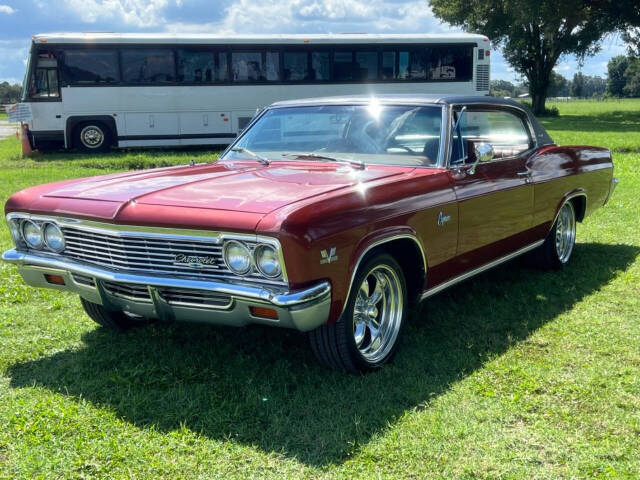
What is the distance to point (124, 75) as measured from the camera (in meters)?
18.3

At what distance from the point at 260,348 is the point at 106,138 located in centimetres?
1564

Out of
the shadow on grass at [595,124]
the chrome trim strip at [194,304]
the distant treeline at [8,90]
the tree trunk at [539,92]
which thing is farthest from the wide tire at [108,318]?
the distant treeline at [8,90]

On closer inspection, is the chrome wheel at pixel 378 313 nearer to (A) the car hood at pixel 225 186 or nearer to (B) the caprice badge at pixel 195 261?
(A) the car hood at pixel 225 186

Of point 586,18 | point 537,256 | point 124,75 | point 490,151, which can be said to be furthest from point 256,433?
point 586,18

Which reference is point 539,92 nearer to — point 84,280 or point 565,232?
point 565,232

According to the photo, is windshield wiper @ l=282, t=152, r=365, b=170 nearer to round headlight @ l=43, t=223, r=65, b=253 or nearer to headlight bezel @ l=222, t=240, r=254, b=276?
headlight bezel @ l=222, t=240, r=254, b=276

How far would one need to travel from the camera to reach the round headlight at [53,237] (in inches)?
160

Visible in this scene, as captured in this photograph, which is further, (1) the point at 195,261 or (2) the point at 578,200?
(2) the point at 578,200

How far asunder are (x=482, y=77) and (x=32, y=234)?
19245 millimetres

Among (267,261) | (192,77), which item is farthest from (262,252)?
(192,77)

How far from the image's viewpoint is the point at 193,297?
3.59 meters

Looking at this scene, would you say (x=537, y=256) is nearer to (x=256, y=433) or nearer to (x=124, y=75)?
(x=256, y=433)

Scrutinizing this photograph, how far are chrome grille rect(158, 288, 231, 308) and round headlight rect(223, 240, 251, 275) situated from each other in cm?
15

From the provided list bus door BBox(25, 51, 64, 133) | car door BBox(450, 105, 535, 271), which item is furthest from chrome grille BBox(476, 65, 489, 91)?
car door BBox(450, 105, 535, 271)
